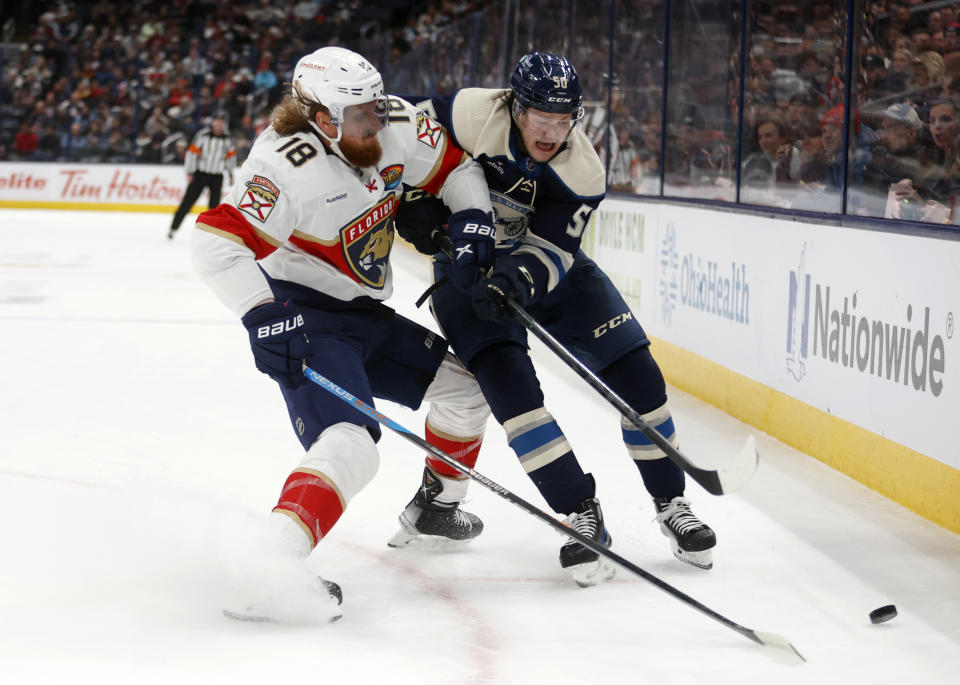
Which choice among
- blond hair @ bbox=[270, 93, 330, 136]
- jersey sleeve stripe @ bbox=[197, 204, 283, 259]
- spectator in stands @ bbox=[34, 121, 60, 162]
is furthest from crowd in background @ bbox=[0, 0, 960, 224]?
spectator in stands @ bbox=[34, 121, 60, 162]

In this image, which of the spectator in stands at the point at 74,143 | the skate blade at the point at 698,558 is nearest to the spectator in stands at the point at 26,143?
the spectator in stands at the point at 74,143

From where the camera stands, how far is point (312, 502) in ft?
7.49

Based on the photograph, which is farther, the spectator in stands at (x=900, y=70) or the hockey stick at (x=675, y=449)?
the spectator in stands at (x=900, y=70)

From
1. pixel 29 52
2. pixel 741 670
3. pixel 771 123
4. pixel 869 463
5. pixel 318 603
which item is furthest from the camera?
pixel 29 52

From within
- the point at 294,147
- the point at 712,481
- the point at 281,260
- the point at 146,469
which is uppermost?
the point at 294,147

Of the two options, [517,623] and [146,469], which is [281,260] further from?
[146,469]

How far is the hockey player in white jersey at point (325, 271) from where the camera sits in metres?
2.30

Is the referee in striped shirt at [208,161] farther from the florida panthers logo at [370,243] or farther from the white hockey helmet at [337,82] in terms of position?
the white hockey helmet at [337,82]

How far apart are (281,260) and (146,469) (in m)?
1.31

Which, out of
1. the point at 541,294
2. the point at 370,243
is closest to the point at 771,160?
the point at 541,294

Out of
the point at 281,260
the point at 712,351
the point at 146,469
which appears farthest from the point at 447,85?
the point at 281,260

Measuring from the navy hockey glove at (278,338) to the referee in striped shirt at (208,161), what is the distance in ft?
A: 35.0

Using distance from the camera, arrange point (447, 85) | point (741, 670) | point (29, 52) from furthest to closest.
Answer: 1. point (29, 52)
2. point (447, 85)
3. point (741, 670)

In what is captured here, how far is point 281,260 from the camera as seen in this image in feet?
8.45
